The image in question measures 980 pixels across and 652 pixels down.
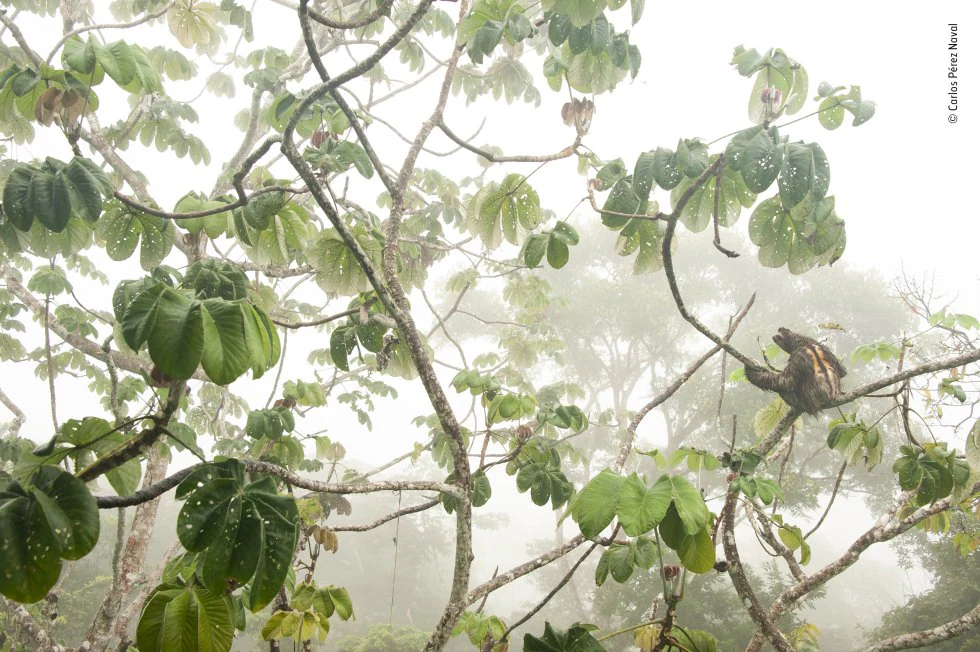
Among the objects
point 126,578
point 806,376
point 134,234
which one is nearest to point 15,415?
point 126,578

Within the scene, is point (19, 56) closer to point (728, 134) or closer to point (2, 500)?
point (2, 500)

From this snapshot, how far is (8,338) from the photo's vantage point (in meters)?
4.21

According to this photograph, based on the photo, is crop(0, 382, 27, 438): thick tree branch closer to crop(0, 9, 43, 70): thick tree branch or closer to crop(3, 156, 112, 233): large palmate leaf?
crop(0, 9, 43, 70): thick tree branch

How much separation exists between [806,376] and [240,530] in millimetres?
1765

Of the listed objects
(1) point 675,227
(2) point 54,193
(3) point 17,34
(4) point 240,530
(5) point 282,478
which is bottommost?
(4) point 240,530

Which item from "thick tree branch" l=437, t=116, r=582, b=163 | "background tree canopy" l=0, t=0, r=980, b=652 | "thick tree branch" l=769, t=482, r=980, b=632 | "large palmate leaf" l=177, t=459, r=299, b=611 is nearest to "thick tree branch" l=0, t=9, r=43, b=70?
"background tree canopy" l=0, t=0, r=980, b=652

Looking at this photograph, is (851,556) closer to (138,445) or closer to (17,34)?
(138,445)

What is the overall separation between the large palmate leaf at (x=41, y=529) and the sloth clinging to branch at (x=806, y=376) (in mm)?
1948

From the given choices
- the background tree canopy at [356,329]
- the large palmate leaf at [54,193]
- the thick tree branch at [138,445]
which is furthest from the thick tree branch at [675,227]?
the large palmate leaf at [54,193]

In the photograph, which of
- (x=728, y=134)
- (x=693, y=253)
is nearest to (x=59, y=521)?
(x=728, y=134)

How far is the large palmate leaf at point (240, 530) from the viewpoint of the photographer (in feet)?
2.94

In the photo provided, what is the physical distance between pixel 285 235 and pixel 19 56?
108 inches

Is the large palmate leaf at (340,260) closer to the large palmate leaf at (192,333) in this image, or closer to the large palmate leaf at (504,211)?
the large palmate leaf at (504,211)

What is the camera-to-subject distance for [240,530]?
928 mm
